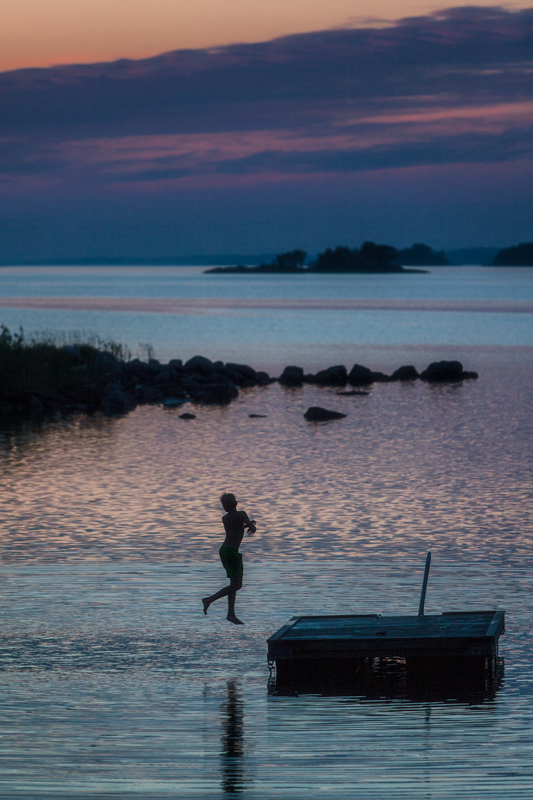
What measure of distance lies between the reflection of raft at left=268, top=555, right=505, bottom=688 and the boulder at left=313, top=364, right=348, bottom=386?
4115cm

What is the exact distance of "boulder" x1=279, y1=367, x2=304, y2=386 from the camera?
53.3 meters

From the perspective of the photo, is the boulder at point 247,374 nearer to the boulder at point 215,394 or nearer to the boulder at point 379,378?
the boulder at point 215,394

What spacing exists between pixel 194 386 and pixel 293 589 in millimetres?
32980

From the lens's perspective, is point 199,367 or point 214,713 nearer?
point 214,713

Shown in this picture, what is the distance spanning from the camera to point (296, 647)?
11.8m

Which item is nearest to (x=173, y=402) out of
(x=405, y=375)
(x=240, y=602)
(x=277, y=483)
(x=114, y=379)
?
(x=114, y=379)

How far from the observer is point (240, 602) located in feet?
49.8

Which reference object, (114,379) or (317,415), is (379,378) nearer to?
(114,379)

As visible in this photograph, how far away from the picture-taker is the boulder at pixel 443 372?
55594 mm

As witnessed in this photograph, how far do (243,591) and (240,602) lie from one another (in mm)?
658

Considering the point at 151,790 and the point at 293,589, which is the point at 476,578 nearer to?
the point at 293,589

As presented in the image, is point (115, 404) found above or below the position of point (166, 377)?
below

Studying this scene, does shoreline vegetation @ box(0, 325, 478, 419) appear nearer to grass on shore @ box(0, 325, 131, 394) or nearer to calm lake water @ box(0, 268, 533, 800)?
grass on shore @ box(0, 325, 131, 394)

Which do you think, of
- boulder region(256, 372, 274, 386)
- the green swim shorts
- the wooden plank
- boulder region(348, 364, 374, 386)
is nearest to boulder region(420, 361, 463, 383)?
boulder region(348, 364, 374, 386)
